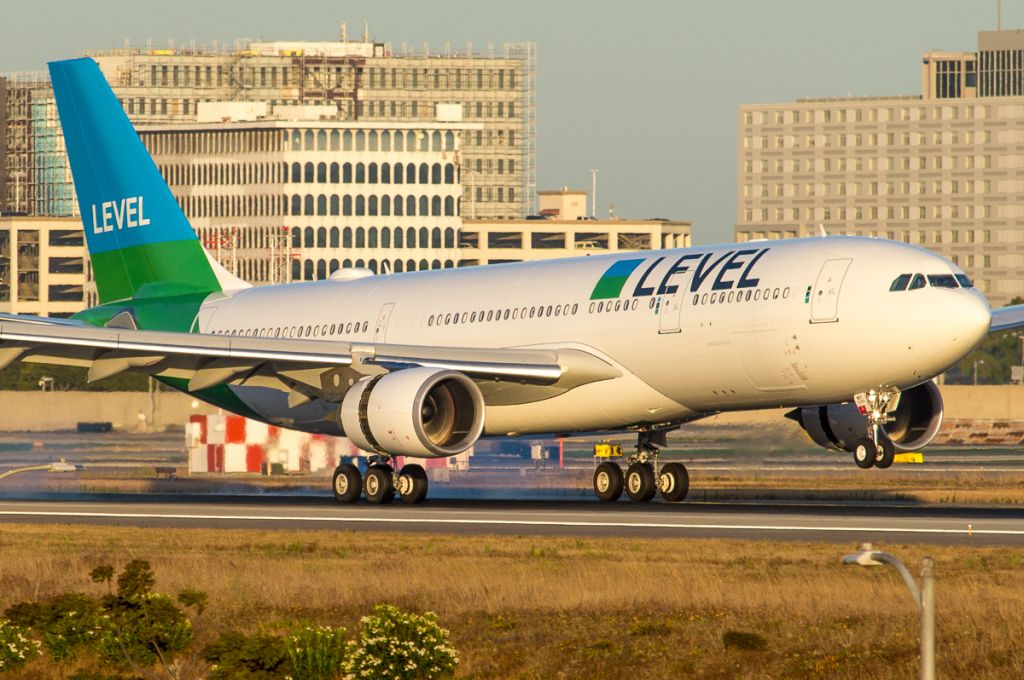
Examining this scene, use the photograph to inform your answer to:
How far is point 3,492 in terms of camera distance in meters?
51.5

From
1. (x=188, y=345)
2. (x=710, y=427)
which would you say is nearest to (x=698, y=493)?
(x=710, y=427)

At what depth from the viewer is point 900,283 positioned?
123ft

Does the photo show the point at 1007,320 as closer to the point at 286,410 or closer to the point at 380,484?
the point at 380,484

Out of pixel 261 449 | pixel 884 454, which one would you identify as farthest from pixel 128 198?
pixel 884 454

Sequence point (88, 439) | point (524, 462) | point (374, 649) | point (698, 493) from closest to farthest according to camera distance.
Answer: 1. point (374, 649)
2. point (698, 493)
3. point (524, 462)
4. point (88, 439)

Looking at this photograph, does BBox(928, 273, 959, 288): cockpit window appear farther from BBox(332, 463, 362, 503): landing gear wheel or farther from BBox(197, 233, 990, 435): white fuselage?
BBox(332, 463, 362, 503): landing gear wheel

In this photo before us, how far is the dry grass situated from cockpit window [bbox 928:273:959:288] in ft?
29.2

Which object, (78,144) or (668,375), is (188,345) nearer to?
(668,375)

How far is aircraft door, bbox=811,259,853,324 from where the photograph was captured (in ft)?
124

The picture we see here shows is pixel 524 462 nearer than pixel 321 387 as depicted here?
No

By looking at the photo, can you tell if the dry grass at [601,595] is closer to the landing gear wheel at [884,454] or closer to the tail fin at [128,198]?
the landing gear wheel at [884,454]

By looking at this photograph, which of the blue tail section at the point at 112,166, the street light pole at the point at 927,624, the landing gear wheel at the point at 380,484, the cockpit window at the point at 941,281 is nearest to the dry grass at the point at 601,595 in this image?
the street light pole at the point at 927,624

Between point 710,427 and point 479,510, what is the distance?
47.4 feet

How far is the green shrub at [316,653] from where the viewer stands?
70.2 ft
